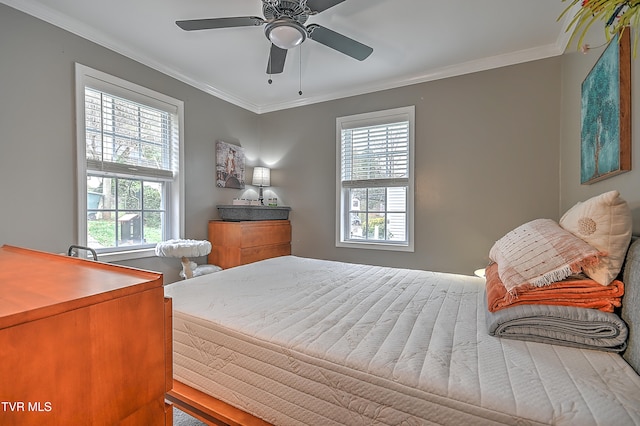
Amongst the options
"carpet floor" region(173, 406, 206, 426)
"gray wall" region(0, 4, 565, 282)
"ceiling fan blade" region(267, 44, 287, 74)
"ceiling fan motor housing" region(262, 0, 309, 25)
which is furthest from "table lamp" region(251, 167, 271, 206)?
"carpet floor" region(173, 406, 206, 426)

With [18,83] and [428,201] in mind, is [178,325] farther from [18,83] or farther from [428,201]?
[428,201]

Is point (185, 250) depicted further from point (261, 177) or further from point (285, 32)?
point (285, 32)

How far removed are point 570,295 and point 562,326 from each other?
0.12 m

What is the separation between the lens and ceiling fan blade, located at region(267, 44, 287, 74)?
2231mm

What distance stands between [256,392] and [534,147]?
3.13 m

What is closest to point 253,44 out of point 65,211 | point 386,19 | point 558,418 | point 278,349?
point 386,19

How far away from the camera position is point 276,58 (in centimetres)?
232

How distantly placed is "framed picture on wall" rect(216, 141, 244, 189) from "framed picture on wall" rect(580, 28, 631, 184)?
3.52m

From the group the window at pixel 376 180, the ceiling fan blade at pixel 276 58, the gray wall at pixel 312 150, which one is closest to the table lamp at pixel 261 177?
the gray wall at pixel 312 150

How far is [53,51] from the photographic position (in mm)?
2209

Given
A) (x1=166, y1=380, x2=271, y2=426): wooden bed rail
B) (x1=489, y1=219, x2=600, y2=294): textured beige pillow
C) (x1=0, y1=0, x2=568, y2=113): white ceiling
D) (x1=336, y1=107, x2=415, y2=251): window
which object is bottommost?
(x1=166, y1=380, x2=271, y2=426): wooden bed rail

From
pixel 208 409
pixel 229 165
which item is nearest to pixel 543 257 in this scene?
pixel 208 409

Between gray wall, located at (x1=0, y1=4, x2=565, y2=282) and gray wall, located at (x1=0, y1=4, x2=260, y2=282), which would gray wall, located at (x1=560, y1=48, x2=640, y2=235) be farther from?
gray wall, located at (x1=0, y1=4, x2=260, y2=282)

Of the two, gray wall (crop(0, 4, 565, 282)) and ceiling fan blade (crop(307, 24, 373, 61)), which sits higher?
ceiling fan blade (crop(307, 24, 373, 61))
